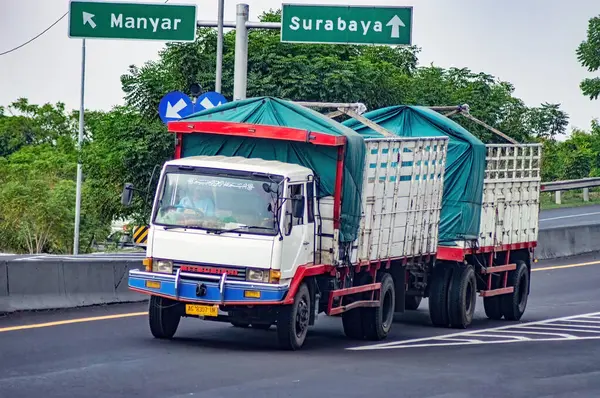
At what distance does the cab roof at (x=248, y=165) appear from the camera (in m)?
15.6

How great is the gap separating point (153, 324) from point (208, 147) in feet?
8.11

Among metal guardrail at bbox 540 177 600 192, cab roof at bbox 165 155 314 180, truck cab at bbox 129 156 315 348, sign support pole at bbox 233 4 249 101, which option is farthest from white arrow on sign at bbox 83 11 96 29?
metal guardrail at bbox 540 177 600 192

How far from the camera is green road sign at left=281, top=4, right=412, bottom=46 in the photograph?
70.7ft

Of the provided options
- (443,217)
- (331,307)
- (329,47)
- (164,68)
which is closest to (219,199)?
(331,307)

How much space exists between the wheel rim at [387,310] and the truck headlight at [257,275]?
11.6ft

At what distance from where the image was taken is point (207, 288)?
15.2 meters

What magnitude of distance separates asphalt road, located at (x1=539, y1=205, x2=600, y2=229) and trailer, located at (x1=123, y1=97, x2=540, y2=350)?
1959 centimetres

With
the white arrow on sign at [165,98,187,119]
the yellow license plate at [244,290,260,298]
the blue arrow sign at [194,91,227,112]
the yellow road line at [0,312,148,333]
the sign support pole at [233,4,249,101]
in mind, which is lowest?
the yellow road line at [0,312,148,333]

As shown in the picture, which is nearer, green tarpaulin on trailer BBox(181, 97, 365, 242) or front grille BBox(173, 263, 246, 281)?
front grille BBox(173, 263, 246, 281)

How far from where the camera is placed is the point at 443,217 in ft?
68.4

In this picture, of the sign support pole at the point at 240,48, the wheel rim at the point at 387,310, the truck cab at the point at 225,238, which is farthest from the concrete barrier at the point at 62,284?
the wheel rim at the point at 387,310

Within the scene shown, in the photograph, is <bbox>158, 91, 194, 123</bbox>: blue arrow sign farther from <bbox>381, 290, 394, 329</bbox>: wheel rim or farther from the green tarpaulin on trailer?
<bbox>381, 290, 394, 329</bbox>: wheel rim

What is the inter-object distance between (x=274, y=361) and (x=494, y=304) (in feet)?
31.1

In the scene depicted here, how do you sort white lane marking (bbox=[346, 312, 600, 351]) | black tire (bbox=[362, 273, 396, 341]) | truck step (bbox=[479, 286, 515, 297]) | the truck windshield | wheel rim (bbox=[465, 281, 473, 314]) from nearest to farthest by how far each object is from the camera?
the truck windshield → white lane marking (bbox=[346, 312, 600, 351]) → black tire (bbox=[362, 273, 396, 341]) → wheel rim (bbox=[465, 281, 473, 314]) → truck step (bbox=[479, 286, 515, 297])
